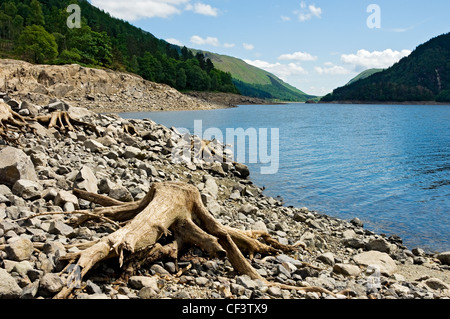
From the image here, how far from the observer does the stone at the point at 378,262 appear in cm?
923

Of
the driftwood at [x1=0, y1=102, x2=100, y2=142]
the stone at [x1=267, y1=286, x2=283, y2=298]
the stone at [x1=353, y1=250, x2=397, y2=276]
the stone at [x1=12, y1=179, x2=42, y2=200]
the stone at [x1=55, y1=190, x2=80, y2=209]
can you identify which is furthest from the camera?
the driftwood at [x1=0, y1=102, x2=100, y2=142]

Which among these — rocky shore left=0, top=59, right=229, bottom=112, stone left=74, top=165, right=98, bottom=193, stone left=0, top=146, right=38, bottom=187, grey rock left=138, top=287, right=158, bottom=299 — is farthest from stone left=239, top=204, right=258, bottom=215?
rocky shore left=0, top=59, right=229, bottom=112

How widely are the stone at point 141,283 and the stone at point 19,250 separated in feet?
5.76

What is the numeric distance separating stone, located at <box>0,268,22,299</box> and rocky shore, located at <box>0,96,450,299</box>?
1 centimetres

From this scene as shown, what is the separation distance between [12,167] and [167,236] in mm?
4588

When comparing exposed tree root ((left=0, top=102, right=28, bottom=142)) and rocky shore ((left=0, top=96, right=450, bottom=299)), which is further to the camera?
exposed tree root ((left=0, top=102, right=28, bottom=142))

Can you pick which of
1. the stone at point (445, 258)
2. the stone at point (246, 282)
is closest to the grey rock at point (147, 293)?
the stone at point (246, 282)

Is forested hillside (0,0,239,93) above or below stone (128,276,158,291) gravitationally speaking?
above

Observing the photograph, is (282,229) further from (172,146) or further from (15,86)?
(15,86)

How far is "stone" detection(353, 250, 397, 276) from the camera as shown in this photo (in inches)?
364

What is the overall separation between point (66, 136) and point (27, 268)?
1243 centimetres

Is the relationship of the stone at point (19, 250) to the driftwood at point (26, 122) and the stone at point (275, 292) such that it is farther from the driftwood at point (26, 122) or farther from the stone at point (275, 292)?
the driftwood at point (26, 122)

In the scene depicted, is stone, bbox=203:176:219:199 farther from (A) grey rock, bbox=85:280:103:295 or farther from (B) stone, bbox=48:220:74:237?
(A) grey rock, bbox=85:280:103:295

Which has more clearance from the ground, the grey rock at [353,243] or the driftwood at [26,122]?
the driftwood at [26,122]
